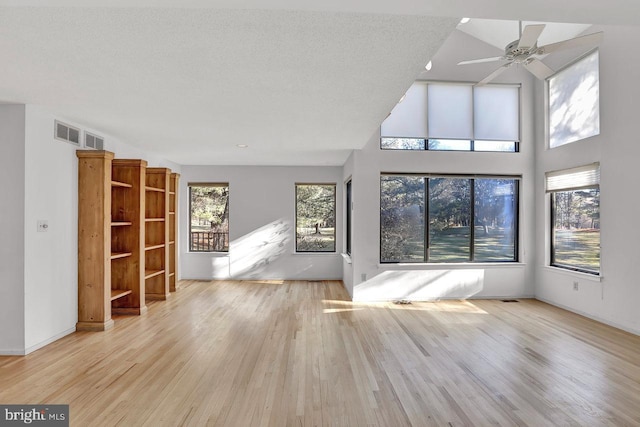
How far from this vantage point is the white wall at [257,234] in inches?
300

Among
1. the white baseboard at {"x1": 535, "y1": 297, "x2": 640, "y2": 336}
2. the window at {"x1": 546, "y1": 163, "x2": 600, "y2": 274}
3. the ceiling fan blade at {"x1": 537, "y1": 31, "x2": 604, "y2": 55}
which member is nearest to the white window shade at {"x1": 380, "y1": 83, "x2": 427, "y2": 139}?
the window at {"x1": 546, "y1": 163, "x2": 600, "y2": 274}

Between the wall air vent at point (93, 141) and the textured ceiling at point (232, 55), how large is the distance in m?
0.29

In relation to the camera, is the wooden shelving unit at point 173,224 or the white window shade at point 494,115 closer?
the white window shade at point 494,115

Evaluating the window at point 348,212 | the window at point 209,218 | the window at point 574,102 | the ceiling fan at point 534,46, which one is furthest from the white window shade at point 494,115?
the window at point 209,218

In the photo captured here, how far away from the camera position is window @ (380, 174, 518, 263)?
6.02 m

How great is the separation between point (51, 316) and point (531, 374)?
15.8 feet

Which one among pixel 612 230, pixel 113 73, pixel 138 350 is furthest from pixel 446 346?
pixel 113 73

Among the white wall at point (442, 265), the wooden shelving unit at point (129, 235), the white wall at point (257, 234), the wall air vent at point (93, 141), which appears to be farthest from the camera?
the white wall at point (257, 234)

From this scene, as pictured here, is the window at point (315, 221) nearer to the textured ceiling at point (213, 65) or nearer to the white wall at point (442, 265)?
the white wall at point (442, 265)

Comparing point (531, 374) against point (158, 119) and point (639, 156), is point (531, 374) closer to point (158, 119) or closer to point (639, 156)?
point (639, 156)

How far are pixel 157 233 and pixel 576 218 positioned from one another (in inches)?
261

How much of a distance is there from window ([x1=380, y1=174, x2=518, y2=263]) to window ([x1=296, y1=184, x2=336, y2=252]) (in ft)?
6.35

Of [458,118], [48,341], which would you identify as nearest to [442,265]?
[458,118]

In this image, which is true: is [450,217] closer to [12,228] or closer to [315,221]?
[315,221]
